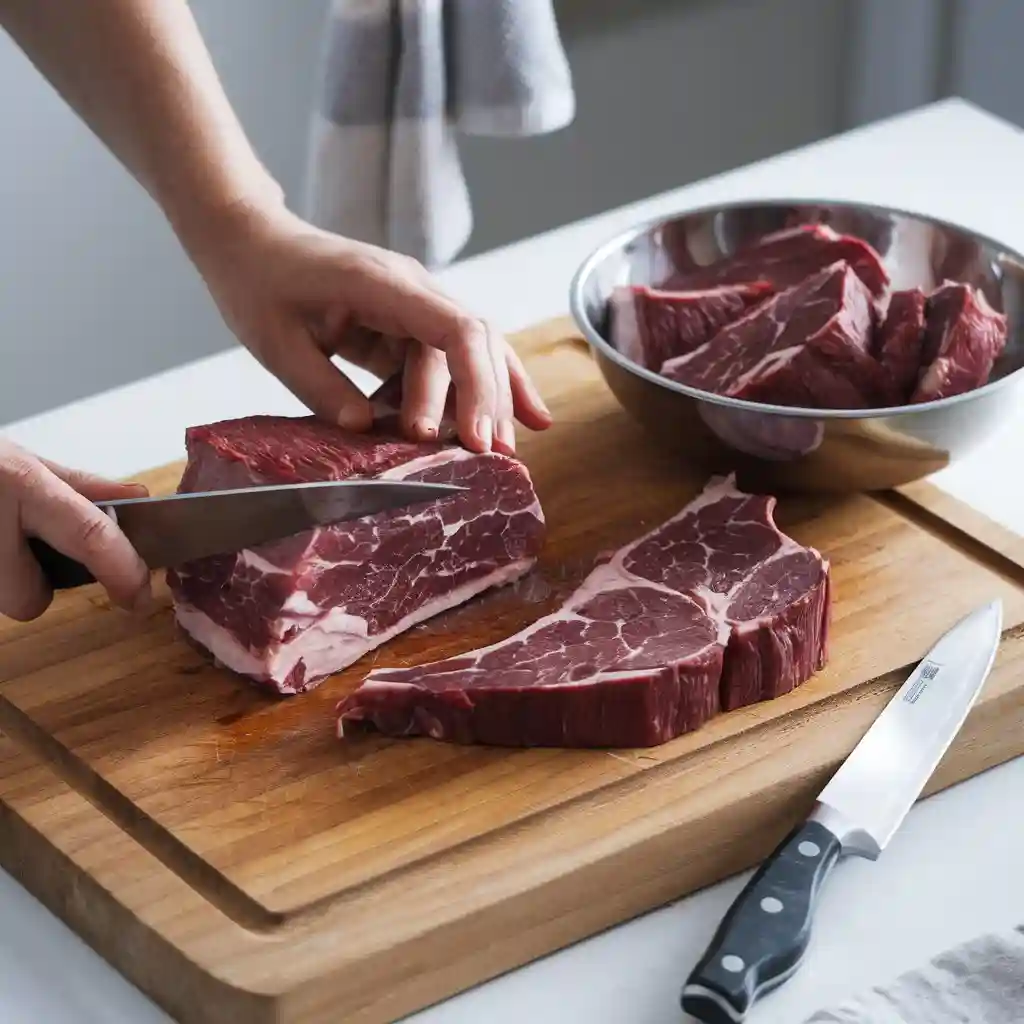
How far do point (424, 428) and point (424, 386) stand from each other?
89mm

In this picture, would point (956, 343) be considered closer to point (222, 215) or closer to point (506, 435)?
point (506, 435)

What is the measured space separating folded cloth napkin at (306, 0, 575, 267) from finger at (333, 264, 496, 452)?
3.49 ft

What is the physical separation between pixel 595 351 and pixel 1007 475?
0.60 m

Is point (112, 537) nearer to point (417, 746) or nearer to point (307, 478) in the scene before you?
point (307, 478)

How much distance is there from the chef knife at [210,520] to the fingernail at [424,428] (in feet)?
0.47

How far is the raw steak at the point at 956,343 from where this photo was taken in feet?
7.57

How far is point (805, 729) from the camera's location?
1.97m

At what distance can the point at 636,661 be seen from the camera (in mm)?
→ 1959

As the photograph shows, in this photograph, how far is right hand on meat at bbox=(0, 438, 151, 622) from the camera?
189cm

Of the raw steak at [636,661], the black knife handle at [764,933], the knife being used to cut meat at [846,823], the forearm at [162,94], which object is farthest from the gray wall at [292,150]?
the black knife handle at [764,933]

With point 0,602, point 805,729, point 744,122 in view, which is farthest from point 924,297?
point 744,122

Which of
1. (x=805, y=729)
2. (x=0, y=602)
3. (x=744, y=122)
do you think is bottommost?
(x=744, y=122)

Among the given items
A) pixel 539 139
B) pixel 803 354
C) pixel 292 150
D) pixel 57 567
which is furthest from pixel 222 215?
pixel 539 139

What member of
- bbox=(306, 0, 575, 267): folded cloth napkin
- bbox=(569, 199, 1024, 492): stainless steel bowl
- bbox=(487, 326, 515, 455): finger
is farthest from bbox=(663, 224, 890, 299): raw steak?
bbox=(306, 0, 575, 267): folded cloth napkin
